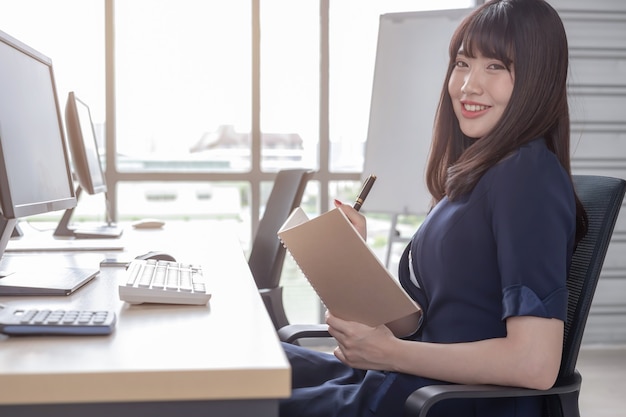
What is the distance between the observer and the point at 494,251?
1.23 m

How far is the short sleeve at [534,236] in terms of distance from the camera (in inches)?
44.4

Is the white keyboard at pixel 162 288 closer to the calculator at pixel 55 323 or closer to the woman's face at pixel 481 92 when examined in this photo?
the calculator at pixel 55 323

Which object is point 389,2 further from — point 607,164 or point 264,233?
point 264,233

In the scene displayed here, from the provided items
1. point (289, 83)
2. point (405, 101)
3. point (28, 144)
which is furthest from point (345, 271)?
point (289, 83)

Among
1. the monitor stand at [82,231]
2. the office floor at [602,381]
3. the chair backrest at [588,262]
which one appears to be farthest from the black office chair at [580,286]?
the office floor at [602,381]

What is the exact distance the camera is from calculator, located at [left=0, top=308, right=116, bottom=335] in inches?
36.6

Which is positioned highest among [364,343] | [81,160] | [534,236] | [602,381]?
[534,236]

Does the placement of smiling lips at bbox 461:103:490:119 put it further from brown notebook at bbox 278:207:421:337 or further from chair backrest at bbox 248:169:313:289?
→ chair backrest at bbox 248:169:313:289

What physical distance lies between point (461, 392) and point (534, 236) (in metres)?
0.28

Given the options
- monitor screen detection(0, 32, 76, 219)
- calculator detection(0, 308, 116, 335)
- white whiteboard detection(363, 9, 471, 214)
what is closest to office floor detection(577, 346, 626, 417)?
white whiteboard detection(363, 9, 471, 214)

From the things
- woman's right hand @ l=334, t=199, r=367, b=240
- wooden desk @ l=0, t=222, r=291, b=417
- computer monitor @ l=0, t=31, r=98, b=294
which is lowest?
wooden desk @ l=0, t=222, r=291, b=417

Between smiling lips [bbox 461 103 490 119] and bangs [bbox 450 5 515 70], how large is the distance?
95 millimetres

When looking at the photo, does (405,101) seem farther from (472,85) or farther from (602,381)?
(472,85)

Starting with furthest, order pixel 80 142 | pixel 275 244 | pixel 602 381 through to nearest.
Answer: pixel 602 381 < pixel 80 142 < pixel 275 244
